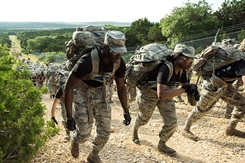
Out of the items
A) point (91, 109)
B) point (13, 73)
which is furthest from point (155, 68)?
point (13, 73)

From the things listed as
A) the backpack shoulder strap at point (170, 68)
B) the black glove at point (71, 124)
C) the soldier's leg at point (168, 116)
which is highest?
the backpack shoulder strap at point (170, 68)

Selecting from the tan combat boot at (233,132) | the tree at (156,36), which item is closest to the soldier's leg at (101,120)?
the tan combat boot at (233,132)

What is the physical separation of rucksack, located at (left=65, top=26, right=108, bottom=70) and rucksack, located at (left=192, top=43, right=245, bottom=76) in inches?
81.3

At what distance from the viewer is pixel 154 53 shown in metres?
4.39

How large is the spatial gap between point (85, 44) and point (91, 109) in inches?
33.8

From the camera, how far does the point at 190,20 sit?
27391mm

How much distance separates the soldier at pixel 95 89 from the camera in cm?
342

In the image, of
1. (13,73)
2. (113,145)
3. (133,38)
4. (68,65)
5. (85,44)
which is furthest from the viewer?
(133,38)

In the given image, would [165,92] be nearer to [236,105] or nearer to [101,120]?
[101,120]

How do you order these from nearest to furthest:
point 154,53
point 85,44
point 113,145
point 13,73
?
point 13,73, point 85,44, point 154,53, point 113,145

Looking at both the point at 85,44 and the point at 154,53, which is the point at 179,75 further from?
the point at 85,44

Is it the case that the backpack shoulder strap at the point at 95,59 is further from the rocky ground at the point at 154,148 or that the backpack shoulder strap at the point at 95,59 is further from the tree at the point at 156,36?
the tree at the point at 156,36

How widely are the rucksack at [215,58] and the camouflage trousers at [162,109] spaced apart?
115 centimetres

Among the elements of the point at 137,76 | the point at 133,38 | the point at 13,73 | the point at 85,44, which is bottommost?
the point at 133,38
